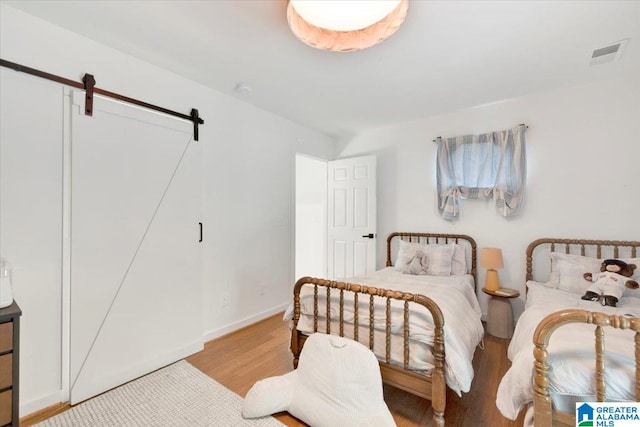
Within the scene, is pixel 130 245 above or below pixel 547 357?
above

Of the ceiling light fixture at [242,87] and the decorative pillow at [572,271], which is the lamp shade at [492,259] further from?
the ceiling light fixture at [242,87]

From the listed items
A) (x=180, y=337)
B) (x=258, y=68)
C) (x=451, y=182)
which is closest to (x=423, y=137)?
(x=451, y=182)

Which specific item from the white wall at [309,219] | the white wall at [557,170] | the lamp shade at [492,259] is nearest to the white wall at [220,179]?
the white wall at [309,219]

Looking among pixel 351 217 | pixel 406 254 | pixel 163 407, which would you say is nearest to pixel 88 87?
pixel 163 407

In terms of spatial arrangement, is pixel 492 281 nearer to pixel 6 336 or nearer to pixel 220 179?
pixel 220 179

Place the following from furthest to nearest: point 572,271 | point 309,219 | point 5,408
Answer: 1. point 309,219
2. point 572,271
3. point 5,408

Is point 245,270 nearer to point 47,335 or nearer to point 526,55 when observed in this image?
point 47,335

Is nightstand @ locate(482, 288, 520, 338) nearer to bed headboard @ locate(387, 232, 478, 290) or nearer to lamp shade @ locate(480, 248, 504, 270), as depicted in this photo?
lamp shade @ locate(480, 248, 504, 270)

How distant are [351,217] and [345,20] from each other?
2.93 m

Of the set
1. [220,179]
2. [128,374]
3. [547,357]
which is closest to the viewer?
[547,357]

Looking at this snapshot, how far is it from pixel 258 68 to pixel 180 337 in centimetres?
255

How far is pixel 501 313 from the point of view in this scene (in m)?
2.90

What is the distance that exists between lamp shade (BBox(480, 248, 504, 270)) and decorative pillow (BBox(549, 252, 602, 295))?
463mm

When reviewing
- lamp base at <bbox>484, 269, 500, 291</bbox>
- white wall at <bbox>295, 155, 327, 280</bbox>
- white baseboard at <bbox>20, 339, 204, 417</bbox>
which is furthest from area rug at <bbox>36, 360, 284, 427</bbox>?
white wall at <bbox>295, 155, 327, 280</bbox>
